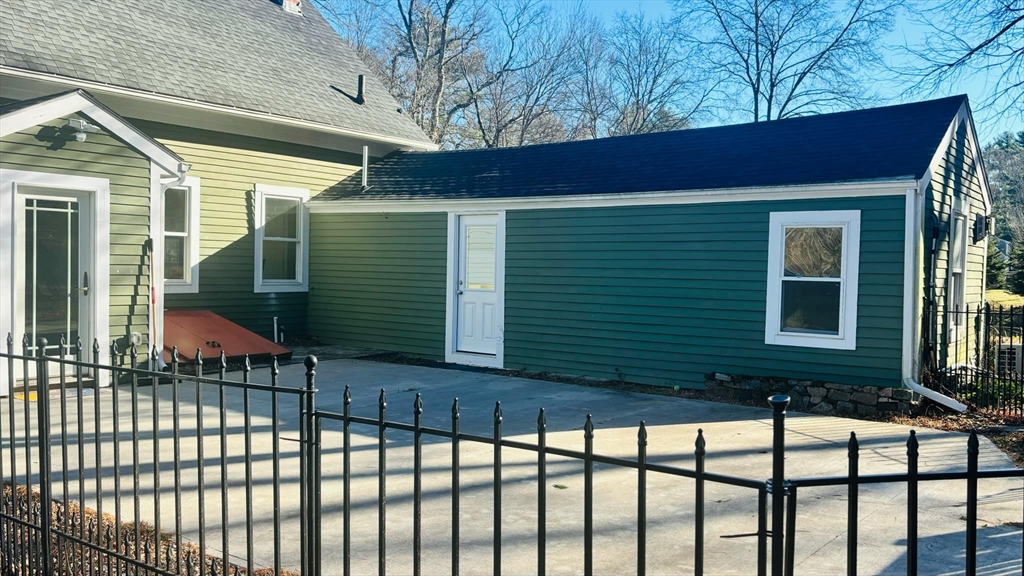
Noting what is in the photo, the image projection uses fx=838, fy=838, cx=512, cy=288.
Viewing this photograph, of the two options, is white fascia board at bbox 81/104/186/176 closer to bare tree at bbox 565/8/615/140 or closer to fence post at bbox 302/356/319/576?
fence post at bbox 302/356/319/576

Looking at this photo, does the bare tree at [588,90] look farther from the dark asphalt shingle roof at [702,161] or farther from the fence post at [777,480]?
the fence post at [777,480]

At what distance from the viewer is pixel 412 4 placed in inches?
1222

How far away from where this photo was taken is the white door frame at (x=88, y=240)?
9102mm

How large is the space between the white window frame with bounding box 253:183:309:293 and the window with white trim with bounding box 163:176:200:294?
3.82ft

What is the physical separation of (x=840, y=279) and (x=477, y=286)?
553cm

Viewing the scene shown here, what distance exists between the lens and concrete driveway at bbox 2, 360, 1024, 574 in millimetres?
4641

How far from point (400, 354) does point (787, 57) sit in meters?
22.6

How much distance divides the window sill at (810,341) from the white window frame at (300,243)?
27.8ft

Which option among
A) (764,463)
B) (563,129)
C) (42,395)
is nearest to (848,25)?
(563,129)

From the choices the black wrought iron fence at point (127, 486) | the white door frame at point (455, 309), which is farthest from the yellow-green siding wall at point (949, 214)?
the black wrought iron fence at point (127, 486)

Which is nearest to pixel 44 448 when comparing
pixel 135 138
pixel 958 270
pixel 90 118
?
pixel 90 118

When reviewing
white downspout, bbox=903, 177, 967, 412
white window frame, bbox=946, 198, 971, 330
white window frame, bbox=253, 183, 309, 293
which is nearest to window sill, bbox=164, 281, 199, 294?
white window frame, bbox=253, 183, 309, 293

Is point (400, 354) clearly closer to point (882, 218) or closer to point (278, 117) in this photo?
point (278, 117)

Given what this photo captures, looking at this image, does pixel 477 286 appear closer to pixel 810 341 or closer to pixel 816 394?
pixel 810 341
